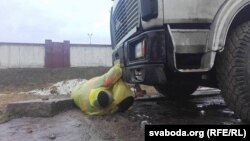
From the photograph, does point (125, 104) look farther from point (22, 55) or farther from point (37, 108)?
point (22, 55)

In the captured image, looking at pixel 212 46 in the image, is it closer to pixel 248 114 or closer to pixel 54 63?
pixel 248 114

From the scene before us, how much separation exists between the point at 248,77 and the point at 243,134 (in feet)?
2.30

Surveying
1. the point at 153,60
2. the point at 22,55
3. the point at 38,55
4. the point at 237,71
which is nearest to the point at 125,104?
the point at 153,60

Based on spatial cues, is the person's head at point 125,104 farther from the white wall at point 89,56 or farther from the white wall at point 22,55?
the white wall at point 89,56

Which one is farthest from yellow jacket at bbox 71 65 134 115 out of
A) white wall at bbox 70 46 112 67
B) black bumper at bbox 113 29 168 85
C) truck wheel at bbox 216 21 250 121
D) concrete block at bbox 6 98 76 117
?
white wall at bbox 70 46 112 67

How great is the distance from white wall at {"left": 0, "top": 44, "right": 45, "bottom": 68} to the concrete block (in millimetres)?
21560

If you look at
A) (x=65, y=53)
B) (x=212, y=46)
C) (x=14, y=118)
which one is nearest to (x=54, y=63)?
(x=65, y=53)

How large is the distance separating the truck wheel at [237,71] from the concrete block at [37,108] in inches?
97.9

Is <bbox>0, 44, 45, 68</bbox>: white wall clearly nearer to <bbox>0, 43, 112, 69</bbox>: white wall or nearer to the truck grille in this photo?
<bbox>0, 43, 112, 69</bbox>: white wall

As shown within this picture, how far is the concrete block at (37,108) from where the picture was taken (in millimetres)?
5172

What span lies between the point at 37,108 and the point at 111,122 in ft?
3.94

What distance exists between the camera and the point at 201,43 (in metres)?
3.76

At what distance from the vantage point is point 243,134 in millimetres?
3088

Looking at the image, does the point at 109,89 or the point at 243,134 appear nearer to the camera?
the point at 243,134
